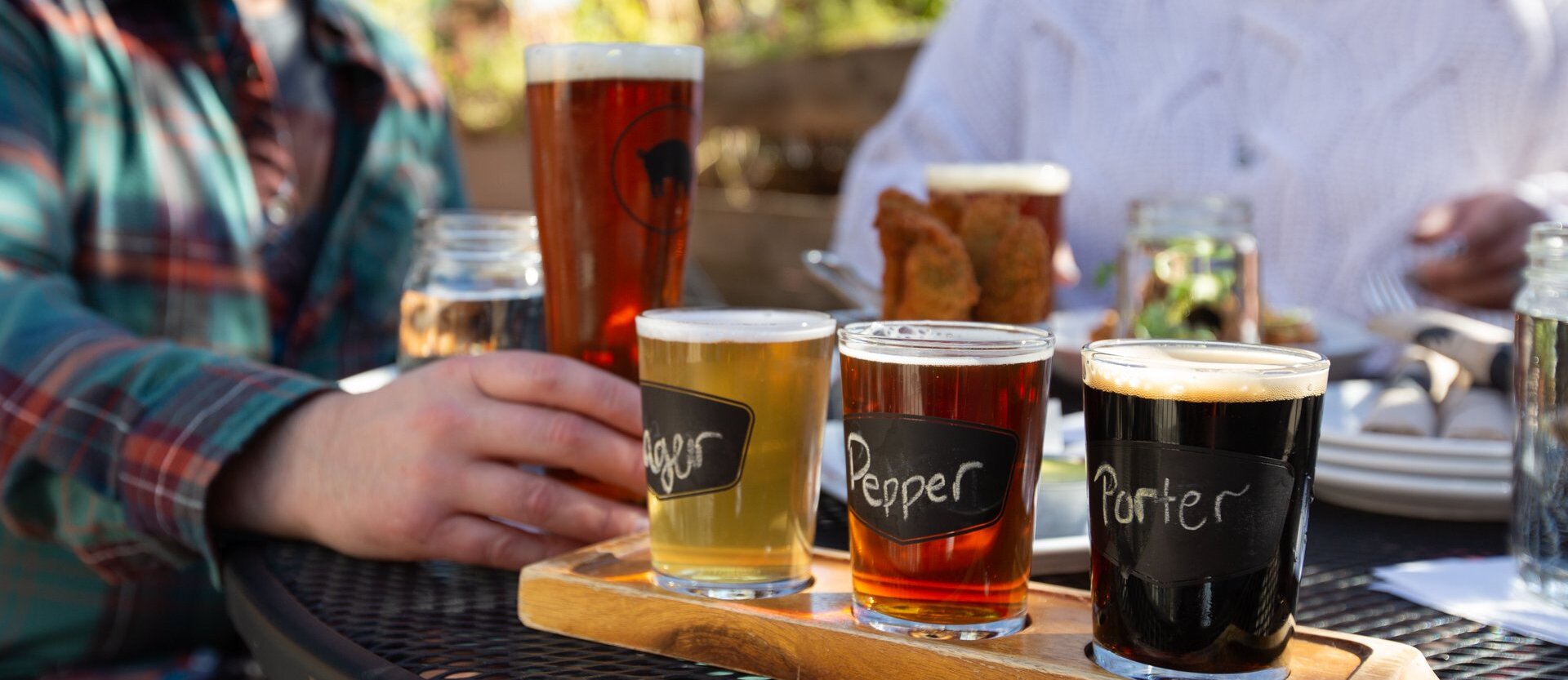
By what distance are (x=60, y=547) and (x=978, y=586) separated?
1441 mm

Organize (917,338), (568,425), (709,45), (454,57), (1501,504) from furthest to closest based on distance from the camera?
(454,57), (709,45), (1501,504), (568,425), (917,338)

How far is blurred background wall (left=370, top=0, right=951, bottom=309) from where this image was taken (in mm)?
4387

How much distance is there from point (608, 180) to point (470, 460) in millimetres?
276

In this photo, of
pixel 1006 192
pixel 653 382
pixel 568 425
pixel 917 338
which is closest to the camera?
pixel 917 338

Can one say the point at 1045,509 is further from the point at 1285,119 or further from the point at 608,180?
the point at 1285,119

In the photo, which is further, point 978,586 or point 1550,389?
point 1550,389

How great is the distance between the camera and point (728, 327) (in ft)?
2.88

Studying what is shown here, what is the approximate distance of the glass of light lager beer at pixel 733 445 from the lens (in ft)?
2.89

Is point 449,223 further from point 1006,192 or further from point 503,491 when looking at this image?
point 1006,192

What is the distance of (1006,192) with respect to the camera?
166cm

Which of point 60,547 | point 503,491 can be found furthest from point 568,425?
point 60,547

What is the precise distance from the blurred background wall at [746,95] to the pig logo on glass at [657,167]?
5.30 feet

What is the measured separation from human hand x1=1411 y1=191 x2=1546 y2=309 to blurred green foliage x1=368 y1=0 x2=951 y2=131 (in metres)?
3.39

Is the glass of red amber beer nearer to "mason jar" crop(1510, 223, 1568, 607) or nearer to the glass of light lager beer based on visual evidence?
the glass of light lager beer
